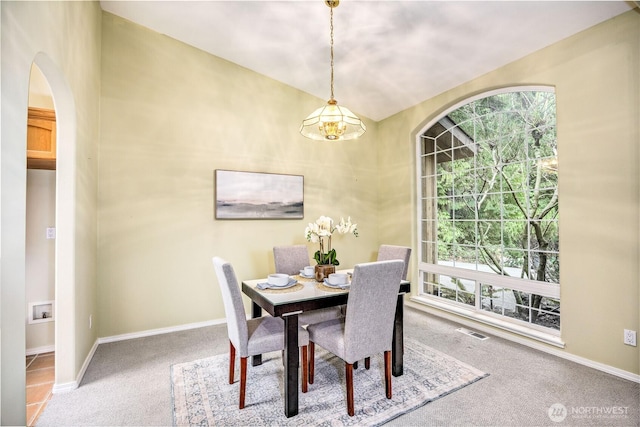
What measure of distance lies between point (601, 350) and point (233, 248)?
374 centimetres

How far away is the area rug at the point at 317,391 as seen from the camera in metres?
1.96

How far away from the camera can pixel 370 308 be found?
1998 mm

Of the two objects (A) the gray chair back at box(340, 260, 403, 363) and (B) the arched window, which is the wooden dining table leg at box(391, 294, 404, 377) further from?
(B) the arched window

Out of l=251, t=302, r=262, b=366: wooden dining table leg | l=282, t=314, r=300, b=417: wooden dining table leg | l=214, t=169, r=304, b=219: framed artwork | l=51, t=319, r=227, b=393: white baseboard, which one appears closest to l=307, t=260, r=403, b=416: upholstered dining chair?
l=282, t=314, r=300, b=417: wooden dining table leg

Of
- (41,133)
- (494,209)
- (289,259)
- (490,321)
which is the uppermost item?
(41,133)

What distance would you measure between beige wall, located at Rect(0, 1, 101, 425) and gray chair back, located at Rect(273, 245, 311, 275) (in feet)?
5.53

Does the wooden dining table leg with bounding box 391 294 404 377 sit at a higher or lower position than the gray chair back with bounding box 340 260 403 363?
lower

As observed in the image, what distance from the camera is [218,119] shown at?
3797mm

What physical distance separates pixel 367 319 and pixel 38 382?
2.63m

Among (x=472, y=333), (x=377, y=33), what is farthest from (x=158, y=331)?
(x=377, y=33)

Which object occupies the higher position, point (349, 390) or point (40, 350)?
point (349, 390)

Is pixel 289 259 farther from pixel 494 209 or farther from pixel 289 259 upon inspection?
pixel 494 209

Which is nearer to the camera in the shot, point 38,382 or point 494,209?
point 38,382

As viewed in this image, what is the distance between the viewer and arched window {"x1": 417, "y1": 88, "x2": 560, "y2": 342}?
121 inches
